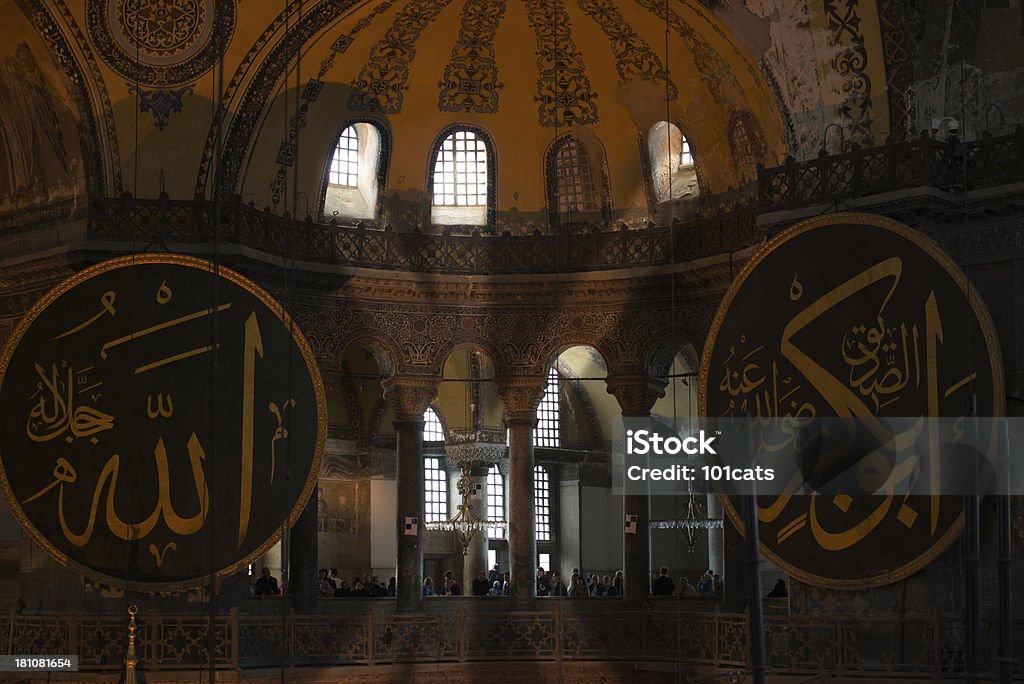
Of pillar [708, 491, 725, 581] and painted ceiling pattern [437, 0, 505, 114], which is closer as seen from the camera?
painted ceiling pattern [437, 0, 505, 114]

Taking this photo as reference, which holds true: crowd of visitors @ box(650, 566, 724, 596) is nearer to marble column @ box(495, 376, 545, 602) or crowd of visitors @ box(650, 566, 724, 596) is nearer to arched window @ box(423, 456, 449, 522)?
marble column @ box(495, 376, 545, 602)

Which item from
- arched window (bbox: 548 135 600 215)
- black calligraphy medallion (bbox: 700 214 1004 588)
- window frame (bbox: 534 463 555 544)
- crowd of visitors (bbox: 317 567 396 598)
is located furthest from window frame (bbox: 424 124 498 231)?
window frame (bbox: 534 463 555 544)

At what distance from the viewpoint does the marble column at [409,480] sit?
1616cm

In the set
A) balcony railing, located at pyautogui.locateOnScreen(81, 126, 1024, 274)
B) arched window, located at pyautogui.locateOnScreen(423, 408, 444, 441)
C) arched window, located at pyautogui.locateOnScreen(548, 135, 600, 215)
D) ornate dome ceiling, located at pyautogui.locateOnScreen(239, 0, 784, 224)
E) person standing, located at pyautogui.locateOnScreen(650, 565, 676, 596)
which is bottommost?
person standing, located at pyautogui.locateOnScreen(650, 565, 676, 596)

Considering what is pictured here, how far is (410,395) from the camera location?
1655 cm

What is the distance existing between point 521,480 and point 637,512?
122 centimetres

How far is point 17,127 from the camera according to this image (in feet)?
51.0

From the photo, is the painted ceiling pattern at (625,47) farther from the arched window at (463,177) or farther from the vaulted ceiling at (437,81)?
the arched window at (463,177)

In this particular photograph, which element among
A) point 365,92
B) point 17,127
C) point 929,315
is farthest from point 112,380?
point 929,315

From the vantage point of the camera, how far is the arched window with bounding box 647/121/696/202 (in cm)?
1647

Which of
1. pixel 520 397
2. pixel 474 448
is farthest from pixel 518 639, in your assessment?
pixel 474 448

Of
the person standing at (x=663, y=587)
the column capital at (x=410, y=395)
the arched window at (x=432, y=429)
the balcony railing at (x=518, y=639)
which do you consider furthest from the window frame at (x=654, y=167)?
the arched window at (x=432, y=429)

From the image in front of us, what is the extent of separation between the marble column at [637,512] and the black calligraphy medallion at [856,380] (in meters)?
2.32

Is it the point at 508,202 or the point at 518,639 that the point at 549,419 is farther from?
the point at 518,639
